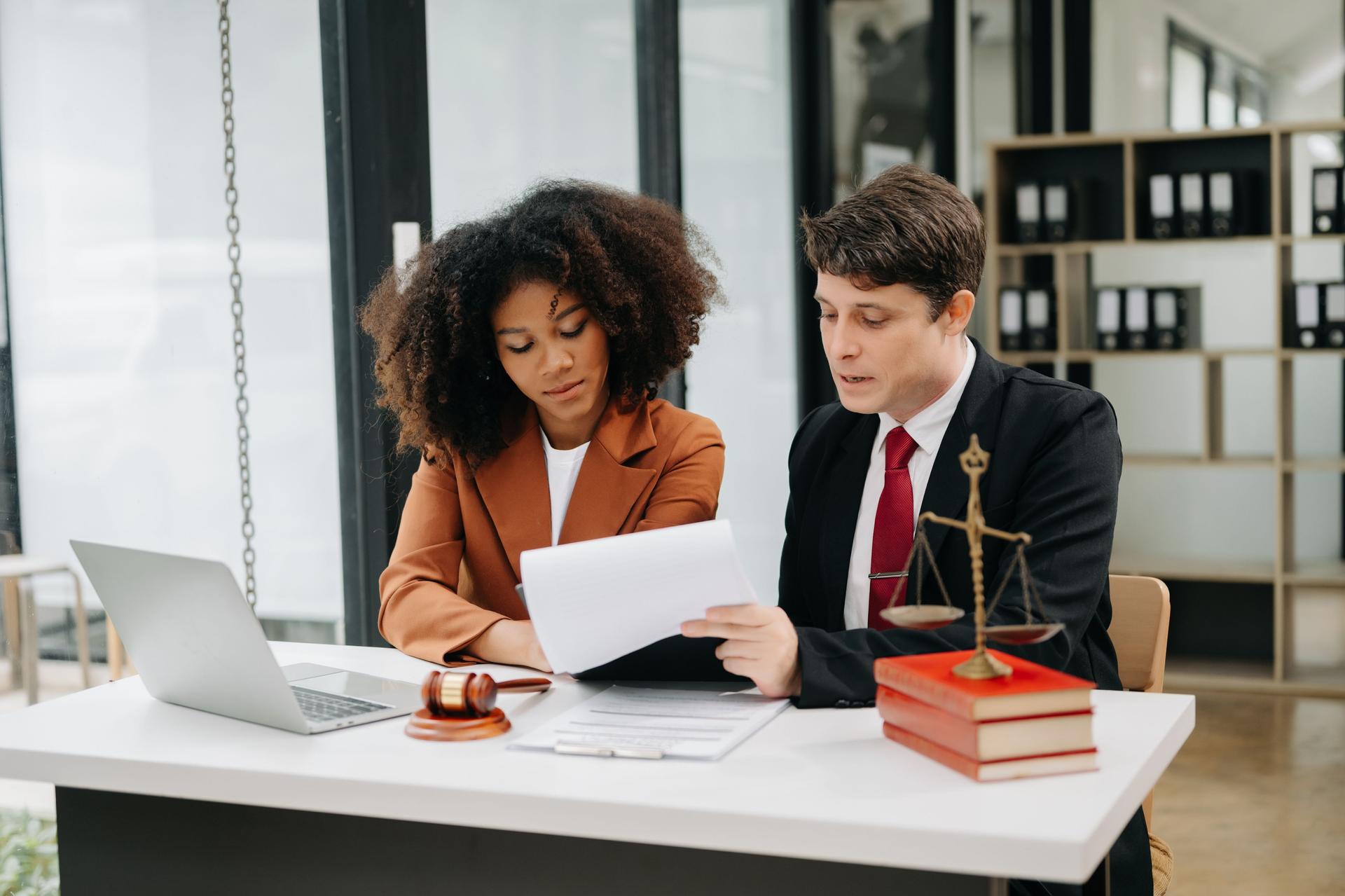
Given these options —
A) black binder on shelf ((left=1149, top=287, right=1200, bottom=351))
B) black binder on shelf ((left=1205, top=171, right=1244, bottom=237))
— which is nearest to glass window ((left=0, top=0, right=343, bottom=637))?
black binder on shelf ((left=1149, top=287, right=1200, bottom=351))

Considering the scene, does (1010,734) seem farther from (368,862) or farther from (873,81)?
(873,81)

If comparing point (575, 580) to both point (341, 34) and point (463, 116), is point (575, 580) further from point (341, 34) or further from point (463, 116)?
point (463, 116)

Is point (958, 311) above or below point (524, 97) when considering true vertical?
below

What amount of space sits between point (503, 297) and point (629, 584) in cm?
77

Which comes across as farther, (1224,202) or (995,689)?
(1224,202)

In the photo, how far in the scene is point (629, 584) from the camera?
143cm

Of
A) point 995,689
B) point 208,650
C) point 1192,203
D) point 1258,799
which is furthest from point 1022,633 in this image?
point 1192,203

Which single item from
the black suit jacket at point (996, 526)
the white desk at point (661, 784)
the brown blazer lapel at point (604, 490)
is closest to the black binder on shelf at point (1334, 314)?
the black suit jacket at point (996, 526)

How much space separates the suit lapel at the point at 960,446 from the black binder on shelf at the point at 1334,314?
10.8ft

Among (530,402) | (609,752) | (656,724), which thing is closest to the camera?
(609,752)

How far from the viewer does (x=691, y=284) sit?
2.29 meters

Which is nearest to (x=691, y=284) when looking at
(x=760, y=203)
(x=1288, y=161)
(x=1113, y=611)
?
(x=1113, y=611)

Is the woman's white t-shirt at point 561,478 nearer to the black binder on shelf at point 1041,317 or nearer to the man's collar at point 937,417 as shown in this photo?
the man's collar at point 937,417

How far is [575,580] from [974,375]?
740 mm
